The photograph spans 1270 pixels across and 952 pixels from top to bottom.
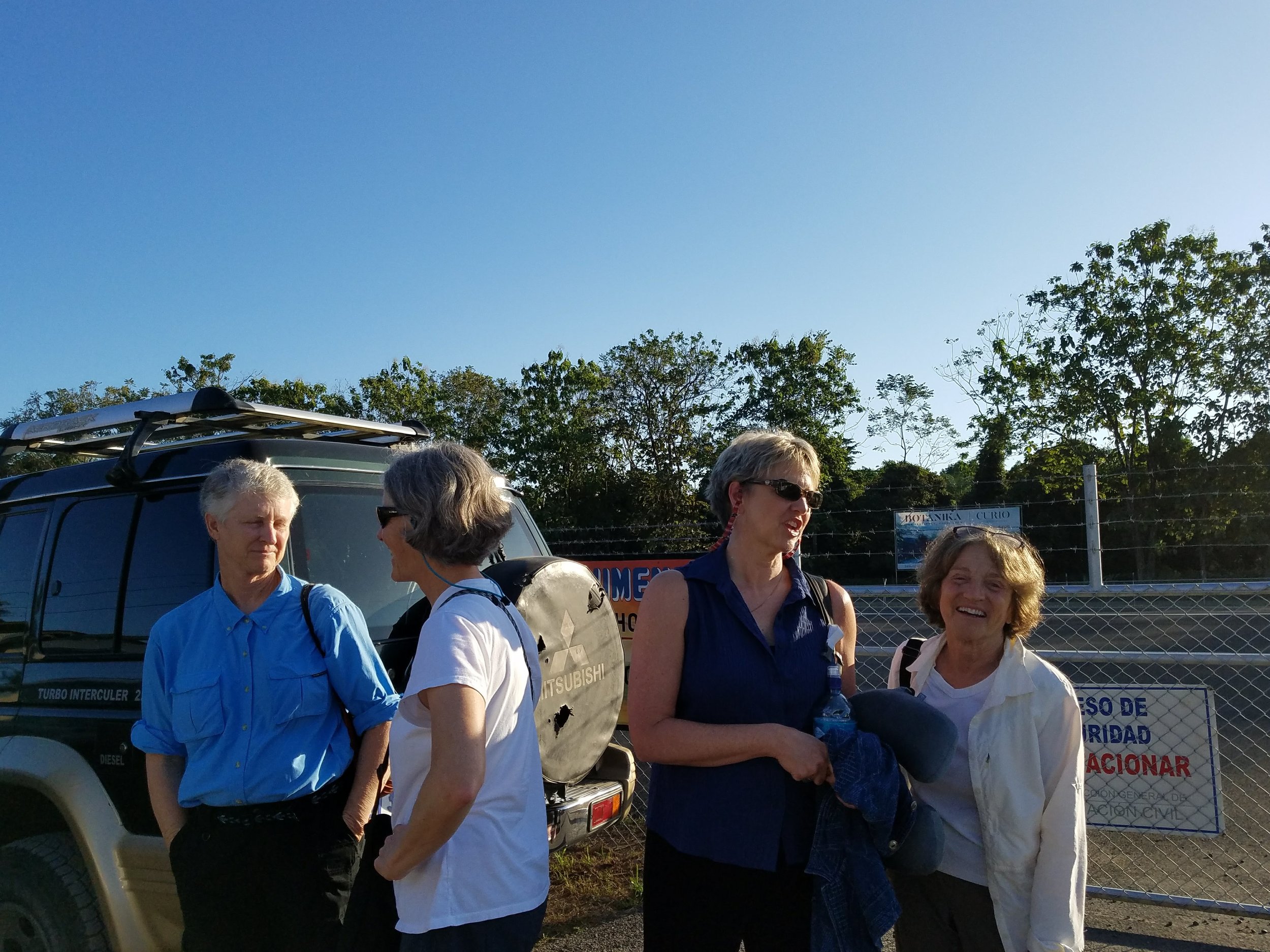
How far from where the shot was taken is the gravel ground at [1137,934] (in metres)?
3.75

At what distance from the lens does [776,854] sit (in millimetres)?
2148

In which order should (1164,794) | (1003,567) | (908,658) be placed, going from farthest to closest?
(1164,794) < (908,658) < (1003,567)

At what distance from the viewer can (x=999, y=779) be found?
220 cm

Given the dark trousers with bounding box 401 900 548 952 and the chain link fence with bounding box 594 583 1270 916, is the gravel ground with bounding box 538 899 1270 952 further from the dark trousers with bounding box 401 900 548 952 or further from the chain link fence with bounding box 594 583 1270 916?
the dark trousers with bounding box 401 900 548 952

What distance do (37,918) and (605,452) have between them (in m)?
23.0

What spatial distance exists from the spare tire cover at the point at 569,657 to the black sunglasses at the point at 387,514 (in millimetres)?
1000

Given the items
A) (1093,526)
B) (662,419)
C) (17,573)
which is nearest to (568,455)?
(662,419)

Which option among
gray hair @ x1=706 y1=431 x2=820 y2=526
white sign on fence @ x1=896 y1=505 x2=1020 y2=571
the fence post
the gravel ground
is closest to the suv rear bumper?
the gravel ground

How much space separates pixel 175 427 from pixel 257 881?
221 cm

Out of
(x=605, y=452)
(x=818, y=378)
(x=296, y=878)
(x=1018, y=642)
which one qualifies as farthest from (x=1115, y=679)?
(x=818, y=378)

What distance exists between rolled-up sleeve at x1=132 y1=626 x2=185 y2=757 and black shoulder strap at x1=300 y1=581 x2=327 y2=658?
0.40 m

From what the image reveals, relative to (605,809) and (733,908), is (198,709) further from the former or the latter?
(605,809)

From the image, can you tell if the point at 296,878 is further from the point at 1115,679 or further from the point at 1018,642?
the point at 1115,679

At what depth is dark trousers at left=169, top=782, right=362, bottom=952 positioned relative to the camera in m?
2.36
